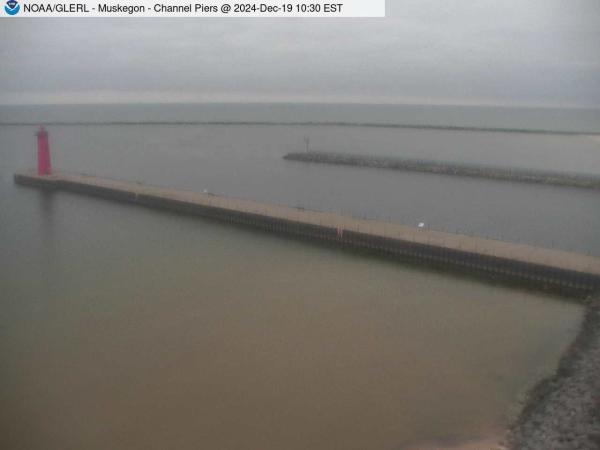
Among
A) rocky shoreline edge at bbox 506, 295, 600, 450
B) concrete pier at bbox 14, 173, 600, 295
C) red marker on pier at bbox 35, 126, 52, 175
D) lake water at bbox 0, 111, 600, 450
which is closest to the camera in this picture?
rocky shoreline edge at bbox 506, 295, 600, 450

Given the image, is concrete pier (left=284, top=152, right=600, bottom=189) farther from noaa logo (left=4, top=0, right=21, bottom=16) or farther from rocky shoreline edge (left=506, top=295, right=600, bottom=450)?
noaa logo (left=4, top=0, right=21, bottom=16)

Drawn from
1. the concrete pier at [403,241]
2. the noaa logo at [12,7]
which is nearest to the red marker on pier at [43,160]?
the concrete pier at [403,241]

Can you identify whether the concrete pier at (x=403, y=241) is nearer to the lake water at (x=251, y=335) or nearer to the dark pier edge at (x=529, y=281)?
the dark pier edge at (x=529, y=281)

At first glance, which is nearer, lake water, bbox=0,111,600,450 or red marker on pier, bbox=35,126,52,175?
lake water, bbox=0,111,600,450

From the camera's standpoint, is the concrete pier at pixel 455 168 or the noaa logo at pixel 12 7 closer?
the noaa logo at pixel 12 7

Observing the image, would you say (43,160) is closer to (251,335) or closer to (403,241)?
(403,241)

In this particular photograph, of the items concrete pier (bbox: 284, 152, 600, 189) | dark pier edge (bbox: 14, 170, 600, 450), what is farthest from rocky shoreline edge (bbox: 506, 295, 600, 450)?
concrete pier (bbox: 284, 152, 600, 189)

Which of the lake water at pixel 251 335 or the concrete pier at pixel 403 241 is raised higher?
the concrete pier at pixel 403 241
